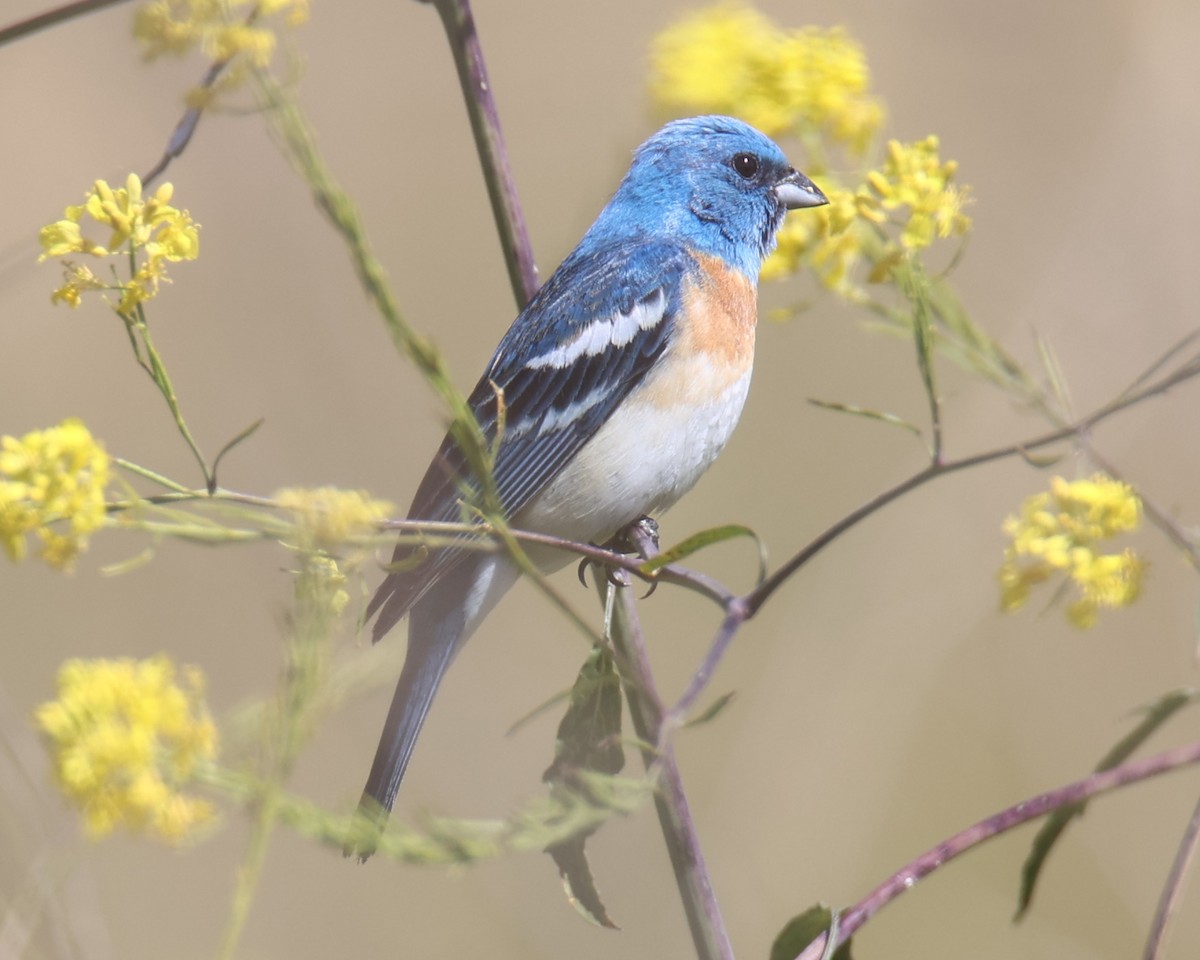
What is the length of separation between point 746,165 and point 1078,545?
1866 millimetres

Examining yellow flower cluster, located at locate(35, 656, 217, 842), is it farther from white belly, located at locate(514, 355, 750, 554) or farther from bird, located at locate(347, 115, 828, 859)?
white belly, located at locate(514, 355, 750, 554)

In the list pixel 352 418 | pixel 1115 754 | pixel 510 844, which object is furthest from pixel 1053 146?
pixel 510 844

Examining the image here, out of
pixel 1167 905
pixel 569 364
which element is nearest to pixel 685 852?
pixel 1167 905

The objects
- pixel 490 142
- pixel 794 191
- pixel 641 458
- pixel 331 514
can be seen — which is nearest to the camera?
pixel 331 514

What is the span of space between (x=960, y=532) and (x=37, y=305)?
3.01 metres

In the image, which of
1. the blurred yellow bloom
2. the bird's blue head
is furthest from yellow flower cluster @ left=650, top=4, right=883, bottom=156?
the bird's blue head

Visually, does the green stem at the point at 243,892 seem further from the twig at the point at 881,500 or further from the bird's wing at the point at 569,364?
the bird's wing at the point at 569,364

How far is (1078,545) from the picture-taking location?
103 cm

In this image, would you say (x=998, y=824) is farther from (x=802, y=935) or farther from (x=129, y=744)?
(x=129, y=744)

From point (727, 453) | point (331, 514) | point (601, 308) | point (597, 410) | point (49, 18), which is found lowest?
point (331, 514)

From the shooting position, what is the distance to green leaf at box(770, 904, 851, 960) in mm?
1159

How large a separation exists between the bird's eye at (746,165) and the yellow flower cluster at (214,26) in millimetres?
1880

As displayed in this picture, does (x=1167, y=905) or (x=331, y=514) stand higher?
(x=331, y=514)

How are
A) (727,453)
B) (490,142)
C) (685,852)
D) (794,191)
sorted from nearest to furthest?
(685,852)
(490,142)
(794,191)
(727,453)
